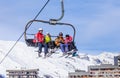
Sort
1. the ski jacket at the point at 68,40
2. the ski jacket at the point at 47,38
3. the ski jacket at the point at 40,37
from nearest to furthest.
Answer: the ski jacket at the point at 68,40, the ski jacket at the point at 47,38, the ski jacket at the point at 40,37

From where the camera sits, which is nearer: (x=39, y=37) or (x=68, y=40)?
(x=68, y=40)

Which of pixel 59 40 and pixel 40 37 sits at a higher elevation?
pixel 40 37

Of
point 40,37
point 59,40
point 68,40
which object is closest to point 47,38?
point 40,37

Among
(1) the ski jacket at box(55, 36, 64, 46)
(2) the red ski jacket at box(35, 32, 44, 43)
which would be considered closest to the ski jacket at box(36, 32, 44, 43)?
(2) the red ski jacket at box(35, 32, 44, 43)

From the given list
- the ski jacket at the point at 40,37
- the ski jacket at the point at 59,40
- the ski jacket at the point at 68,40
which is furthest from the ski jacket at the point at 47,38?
the ski jacket at the point at 68,40

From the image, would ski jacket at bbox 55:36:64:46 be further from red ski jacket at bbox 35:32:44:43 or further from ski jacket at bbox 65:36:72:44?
red ski jacket at bbox 35:32:44:43

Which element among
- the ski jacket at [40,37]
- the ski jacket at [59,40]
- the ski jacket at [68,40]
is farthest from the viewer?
the ski jacket at [59,40]

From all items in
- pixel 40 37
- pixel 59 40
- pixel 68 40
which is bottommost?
pixel 68 40

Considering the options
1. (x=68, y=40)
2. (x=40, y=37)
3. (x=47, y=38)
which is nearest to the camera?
(x=68, y=40)

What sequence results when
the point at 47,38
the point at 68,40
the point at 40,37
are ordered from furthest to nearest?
1. the point at 40,37
2. the point at 47,38
3. the point at 68,40

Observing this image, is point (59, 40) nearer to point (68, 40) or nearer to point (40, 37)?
point (68, 40)

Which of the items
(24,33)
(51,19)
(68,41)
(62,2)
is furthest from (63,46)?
(62,2)

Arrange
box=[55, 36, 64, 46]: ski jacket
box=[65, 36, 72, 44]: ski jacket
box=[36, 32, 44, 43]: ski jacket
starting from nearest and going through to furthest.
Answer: box=[65, 36, 72, 44]: ski jacket
box=[36, 32, 44, 43]: ski jacket
box=[55, 36, 64, 46]: ski jacket

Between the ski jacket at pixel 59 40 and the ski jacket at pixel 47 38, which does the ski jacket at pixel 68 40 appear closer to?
the ski jacket at pixel 59 40
